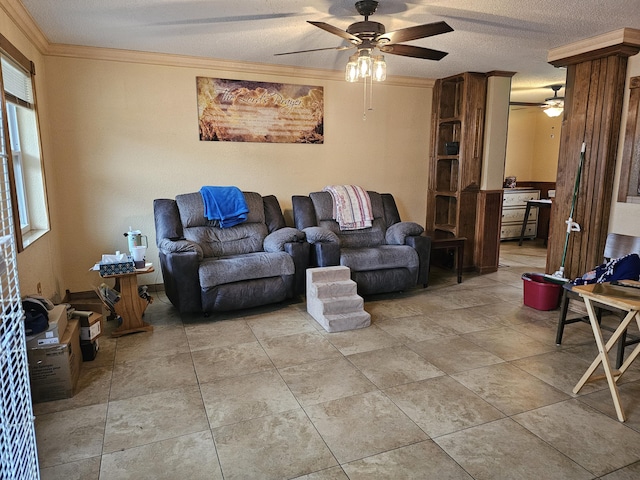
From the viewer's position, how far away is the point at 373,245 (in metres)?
4.65

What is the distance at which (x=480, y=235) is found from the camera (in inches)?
203

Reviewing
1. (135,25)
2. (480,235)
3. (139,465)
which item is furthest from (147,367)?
(480,235)

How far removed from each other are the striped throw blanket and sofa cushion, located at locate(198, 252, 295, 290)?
984 millimetres

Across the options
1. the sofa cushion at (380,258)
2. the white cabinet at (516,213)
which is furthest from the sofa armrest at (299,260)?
the white cabinet at (516,213)

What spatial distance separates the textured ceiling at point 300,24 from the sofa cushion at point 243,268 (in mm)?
1851

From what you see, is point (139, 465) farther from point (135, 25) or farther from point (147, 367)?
point (135, 25)

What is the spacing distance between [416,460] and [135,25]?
3.46 meters

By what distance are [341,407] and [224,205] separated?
246 cm

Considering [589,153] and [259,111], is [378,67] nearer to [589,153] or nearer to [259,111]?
[259,111]

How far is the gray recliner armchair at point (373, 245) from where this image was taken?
4.06 m

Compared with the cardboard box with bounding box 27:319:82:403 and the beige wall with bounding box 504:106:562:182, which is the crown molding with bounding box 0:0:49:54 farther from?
the beige wall with bounding box 504:106:562:182

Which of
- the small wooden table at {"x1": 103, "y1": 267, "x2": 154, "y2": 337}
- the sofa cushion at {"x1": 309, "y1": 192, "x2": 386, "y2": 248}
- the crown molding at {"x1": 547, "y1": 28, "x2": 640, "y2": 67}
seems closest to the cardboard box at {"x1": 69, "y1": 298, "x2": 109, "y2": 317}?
the small wooden table at {"x1": 103, "y1": 267, "x2": 154, "y2": 337}

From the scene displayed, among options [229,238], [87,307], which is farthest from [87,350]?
[229,238]

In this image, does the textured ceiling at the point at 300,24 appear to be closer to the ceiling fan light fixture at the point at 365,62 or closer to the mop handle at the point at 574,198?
the ceiling fan light fixture at the point at 365,62
